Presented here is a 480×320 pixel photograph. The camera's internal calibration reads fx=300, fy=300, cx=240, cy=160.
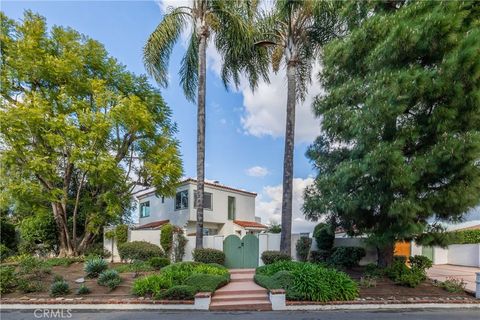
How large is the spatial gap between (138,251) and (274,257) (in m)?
6.35

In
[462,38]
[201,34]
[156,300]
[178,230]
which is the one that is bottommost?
[156,300]

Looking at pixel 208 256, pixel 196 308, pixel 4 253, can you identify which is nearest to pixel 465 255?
pixel 208 256

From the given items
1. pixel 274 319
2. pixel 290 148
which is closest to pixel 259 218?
pixel 290 148

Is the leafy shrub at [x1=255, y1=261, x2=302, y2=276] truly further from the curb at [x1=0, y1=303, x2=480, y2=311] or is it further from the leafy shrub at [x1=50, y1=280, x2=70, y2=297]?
the leafy shrub at [x1=50, y1=280, x2=70, y2=297]

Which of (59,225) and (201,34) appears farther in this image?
(59,225)

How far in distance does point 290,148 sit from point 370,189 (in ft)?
14.3

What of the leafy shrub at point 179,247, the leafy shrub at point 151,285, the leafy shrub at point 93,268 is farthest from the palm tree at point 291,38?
the leafy shrub at point 93,268

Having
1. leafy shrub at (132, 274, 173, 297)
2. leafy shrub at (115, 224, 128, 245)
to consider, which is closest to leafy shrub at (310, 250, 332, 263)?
leafy shrub at (132, 274, 173, 297)

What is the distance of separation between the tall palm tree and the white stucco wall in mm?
15839

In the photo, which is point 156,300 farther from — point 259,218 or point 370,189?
point 259,218

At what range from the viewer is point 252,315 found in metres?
7.84

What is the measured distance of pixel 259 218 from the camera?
2814cm

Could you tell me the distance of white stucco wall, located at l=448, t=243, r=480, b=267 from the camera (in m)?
17.2

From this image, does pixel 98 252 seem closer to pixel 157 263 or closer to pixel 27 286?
pixel 157 263
